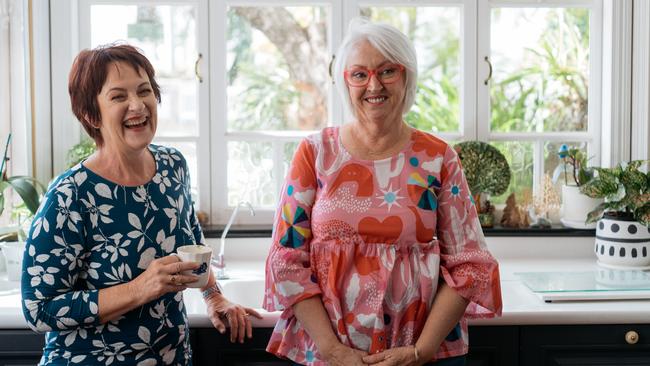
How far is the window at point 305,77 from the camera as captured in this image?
2.85 m

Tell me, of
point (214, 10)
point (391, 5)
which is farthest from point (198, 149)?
point (391, 5)

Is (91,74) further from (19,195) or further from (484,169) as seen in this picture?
(484,169)

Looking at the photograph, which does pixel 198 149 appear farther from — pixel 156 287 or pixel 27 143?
pixel 156 287

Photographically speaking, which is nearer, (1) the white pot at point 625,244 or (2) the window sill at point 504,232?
(1) the white pot at point 625,244

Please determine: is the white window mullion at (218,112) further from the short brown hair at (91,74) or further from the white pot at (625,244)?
the white pot at (625,244)

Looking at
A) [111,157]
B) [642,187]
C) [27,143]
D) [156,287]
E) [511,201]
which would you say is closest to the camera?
[156,287]

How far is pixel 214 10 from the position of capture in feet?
9.26

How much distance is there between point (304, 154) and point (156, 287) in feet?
1.55

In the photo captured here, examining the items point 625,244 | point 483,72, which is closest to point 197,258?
point 625,244

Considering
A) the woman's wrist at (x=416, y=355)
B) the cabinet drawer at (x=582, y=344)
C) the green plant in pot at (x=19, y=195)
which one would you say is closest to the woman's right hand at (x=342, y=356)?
the woman's wrist at (x=416, y=355)

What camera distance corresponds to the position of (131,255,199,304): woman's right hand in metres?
1.45

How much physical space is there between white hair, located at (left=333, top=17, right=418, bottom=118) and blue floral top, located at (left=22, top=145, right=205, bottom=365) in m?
0.47

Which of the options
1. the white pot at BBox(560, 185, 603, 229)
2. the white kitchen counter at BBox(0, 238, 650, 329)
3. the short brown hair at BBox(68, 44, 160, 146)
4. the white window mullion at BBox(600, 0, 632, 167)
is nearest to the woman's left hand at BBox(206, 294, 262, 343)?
the white kitchen counter at BBox(0, 238, 650, 329)

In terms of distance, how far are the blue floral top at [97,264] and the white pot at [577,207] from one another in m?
1.71
